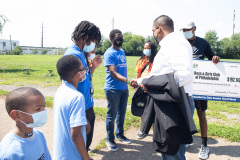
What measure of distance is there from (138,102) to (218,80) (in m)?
2.30

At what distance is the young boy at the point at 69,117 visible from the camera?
192cm

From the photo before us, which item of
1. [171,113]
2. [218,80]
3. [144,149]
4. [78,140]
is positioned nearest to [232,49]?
[218,80]

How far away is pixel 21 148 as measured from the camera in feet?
5.49

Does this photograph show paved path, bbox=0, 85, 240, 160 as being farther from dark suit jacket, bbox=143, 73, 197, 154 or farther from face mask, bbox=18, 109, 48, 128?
face mask, bbox=18, 109, 48, 128

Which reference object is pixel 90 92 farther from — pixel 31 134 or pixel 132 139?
pixel 132 139

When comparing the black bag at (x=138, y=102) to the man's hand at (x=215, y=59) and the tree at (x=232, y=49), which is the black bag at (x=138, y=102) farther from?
the tree at (x=232, y=49)

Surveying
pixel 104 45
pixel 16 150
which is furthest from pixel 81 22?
pixel 104 45

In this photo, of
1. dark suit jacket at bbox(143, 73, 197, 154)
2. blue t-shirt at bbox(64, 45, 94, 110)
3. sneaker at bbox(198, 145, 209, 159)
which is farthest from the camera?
sneaker at bbox(198, 145, 209, 159)

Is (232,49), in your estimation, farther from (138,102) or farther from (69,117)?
(69,117)

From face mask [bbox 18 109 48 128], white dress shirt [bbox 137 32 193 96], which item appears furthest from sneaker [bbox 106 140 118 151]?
face mask [bbox 18 109 48 128]

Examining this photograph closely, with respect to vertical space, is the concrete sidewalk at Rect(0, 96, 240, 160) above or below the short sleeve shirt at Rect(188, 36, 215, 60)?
below

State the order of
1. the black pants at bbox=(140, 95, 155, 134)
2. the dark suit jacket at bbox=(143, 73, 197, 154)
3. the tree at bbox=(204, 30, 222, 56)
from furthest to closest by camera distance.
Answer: the tree at bbox=(204, 30, 222, 56)
the black pants at bbox=(140, 95, 155, 134)
the dark suit jacket at bbox=(143, 73, 197, 154)

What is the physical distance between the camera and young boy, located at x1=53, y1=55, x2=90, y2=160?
6.31 ft

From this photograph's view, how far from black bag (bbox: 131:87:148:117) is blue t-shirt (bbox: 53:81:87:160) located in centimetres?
104
